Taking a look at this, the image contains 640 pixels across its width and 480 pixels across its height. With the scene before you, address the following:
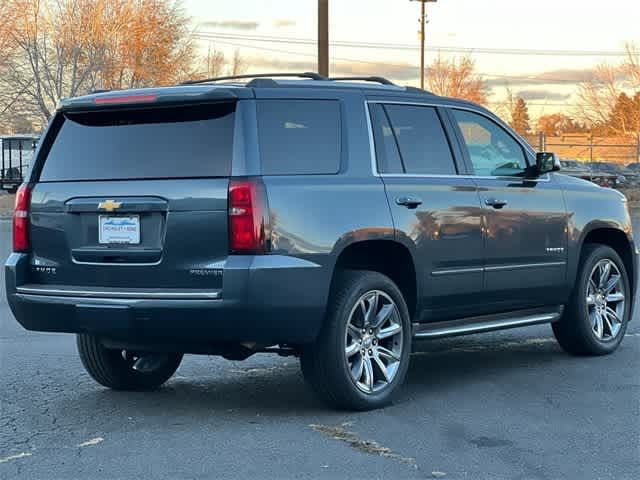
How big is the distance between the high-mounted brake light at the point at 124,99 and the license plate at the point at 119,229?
0.67 meters

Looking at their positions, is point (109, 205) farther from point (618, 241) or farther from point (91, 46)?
point (91, 46)

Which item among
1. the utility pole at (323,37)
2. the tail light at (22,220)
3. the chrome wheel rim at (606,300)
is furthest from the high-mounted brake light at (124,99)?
the utility pole at (323,37)

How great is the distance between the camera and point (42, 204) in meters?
6.78

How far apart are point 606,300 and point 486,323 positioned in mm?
1499

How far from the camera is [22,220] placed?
6.89m

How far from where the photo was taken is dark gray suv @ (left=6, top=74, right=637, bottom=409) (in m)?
6.18

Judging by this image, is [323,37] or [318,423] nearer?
[318,423]

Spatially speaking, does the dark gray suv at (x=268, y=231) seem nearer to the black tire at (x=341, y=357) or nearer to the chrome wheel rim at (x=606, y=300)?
the black tire at (x=341, y=357)

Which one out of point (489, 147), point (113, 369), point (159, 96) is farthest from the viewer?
point (489, 147)

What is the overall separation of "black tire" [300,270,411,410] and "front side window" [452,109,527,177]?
4.84ft

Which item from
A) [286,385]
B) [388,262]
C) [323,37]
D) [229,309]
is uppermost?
[323,37]

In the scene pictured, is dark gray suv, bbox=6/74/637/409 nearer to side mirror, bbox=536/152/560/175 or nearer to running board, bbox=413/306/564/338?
running board, bbox=413/306/564/338

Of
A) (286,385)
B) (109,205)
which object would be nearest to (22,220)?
(109,205)

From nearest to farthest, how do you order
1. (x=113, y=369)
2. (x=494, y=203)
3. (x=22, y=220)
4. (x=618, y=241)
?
(x=22, y=220) < (x=113, y=369) < (x=494, y=203) < (x=618, y=241)
